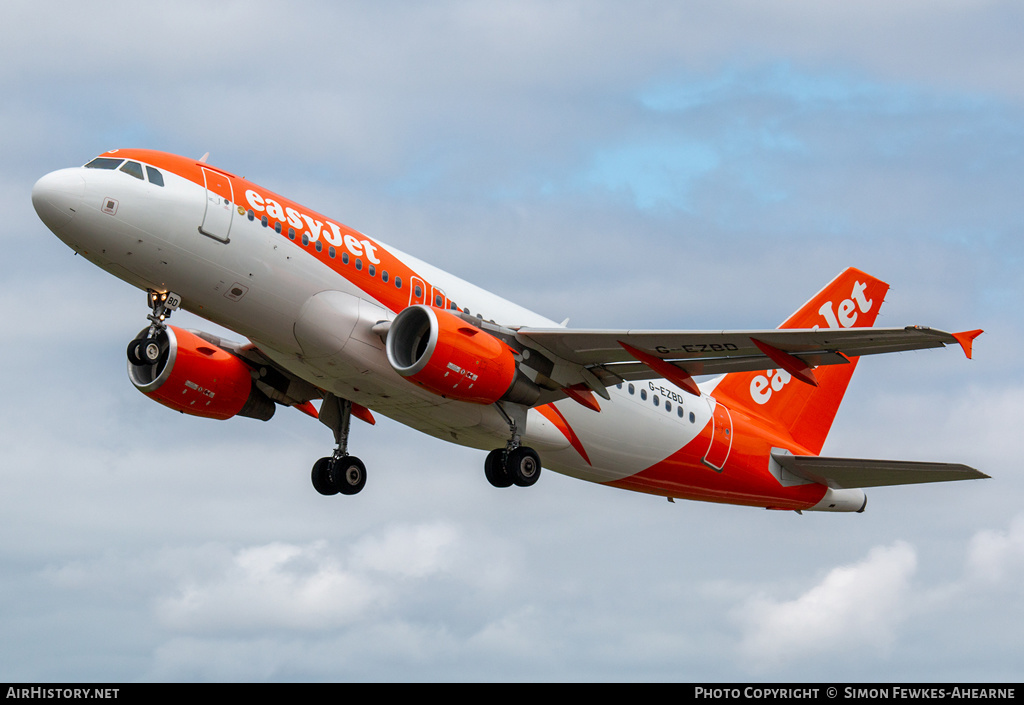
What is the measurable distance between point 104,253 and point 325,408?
348 inches

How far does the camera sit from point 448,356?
2853cm

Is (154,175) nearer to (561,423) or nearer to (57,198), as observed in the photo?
(57,198)

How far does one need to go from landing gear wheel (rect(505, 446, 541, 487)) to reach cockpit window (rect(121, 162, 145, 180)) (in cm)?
1028

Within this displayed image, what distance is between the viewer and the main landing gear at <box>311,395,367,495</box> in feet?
112

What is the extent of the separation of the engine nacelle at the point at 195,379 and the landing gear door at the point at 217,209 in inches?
224

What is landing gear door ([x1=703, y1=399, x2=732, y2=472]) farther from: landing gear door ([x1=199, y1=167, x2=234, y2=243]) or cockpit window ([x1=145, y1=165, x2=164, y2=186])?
cockpit window ([x1=145, y1=165, x2=164, y2=186])

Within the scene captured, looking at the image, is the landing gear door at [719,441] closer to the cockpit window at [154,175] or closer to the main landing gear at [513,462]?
the main landing gear at [513,462]

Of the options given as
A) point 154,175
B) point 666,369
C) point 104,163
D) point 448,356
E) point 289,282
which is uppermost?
point 104,163

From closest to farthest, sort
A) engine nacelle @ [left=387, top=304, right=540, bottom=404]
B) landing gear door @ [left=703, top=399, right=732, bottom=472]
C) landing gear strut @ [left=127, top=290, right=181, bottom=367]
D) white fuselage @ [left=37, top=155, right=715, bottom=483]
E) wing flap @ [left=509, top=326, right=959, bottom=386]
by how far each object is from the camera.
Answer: white fuselage @ [left=37, top=155, right=715, bottom=483] < wing flap @ [left=509, top=326, right=959, bottom=386] < landing gear strut @ [left=127, top=290, right=181, bottom=367] < engine nacelle @ [left=387, top=304, right=540, bottom=404] < landing gear door @ [left=703, top=399, right=732, bottom=472]

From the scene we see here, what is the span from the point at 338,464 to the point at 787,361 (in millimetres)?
11805

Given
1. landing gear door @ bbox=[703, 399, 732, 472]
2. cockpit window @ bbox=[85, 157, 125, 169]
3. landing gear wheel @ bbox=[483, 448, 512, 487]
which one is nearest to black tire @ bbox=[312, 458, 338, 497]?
landing gear wheel @ bbox=[483, 448, 512, 487]

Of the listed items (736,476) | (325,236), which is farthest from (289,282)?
(736,476)

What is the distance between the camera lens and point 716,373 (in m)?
31.2
